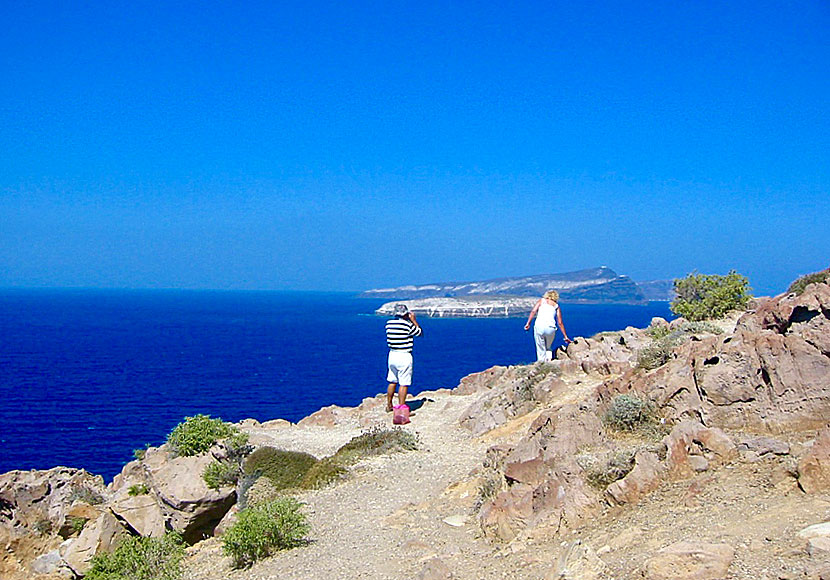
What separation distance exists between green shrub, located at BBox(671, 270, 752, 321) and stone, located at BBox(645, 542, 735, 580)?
20.9 meters

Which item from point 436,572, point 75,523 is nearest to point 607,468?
point 436,572

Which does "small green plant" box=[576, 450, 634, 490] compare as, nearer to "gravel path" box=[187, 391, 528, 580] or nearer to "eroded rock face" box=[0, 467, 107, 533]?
"gravel path" box=[187, 391, 528, 580]

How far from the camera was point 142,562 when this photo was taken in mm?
11055

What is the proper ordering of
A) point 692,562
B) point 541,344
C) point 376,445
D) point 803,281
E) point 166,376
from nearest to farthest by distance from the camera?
point 692,562 → point 376,445 → point 803,281 → point 541,344 → point 166,376

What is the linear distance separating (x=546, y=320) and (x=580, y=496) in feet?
32.9

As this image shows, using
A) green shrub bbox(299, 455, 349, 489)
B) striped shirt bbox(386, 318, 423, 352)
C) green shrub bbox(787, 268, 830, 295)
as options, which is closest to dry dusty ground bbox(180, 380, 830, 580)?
green shrub bbox(299, 455, 349, 489)

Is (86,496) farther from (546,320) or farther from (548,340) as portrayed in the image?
(548,340)

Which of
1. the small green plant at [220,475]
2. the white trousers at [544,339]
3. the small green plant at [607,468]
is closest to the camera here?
the small green plant at [607,468]

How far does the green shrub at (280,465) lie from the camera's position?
1445 centimetres

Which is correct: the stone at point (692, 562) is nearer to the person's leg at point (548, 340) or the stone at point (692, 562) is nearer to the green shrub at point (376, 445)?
the green shrub at point (376, 445)

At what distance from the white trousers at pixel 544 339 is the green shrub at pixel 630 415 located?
7.50 meters

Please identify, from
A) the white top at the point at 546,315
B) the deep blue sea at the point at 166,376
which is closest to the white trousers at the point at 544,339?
the white top at the point at 546,315

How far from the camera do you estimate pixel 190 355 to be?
279ft

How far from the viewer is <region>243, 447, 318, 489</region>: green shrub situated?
14.5 m
